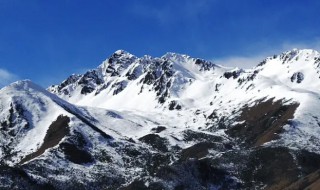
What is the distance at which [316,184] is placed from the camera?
19138cm

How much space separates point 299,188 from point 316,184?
7692mm

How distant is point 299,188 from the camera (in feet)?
649
